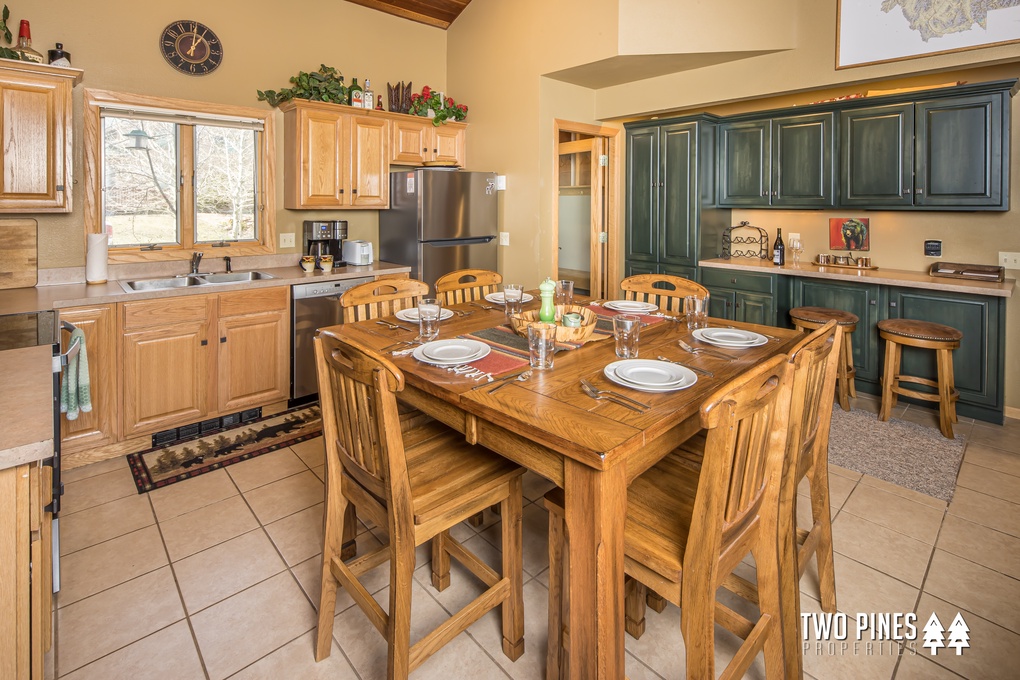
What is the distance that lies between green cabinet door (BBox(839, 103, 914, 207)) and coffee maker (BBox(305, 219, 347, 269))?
12.6 feet

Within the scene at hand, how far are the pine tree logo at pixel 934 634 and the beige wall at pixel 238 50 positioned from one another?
4.34 metres

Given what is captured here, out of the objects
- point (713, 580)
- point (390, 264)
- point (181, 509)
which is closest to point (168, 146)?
point (390, 264)

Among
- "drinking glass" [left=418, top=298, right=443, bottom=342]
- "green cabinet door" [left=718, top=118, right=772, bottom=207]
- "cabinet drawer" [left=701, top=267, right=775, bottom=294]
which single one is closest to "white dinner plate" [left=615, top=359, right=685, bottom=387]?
"drinking glass" [left=418, top=298, right=443, bottom=342]

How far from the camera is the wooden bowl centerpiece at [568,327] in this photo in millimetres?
2064

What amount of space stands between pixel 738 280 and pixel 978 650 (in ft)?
10.3

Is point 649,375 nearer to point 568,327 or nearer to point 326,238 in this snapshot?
point 568,327

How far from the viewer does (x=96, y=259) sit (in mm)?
3295

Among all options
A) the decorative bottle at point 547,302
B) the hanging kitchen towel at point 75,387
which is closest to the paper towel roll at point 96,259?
the hanging kitchen towel at point 75,387

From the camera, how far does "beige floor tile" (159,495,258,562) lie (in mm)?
2264

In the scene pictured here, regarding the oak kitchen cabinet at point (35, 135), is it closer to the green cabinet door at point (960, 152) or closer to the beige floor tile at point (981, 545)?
the beige floor tile at point (981, 545)

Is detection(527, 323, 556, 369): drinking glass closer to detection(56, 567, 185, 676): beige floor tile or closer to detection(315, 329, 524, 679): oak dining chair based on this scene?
detection(315, 329, 524, 679): oak dining chair

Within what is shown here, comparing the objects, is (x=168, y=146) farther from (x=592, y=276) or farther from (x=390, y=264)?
(x=592, y=276)

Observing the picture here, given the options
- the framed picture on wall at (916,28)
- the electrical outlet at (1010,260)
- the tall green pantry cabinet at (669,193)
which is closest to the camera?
the framed picture on wall at (916,28)

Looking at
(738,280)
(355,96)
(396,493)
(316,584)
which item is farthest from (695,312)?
(355,96)
